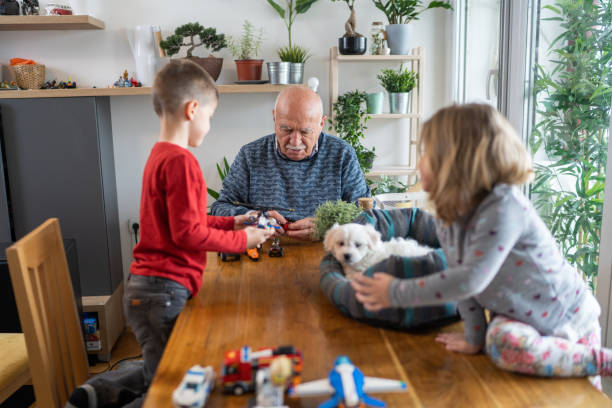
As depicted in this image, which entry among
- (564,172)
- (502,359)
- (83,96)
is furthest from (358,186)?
(83,96)

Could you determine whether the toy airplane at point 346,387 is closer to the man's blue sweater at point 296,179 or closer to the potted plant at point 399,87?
the man's blue sweater at point 296,179

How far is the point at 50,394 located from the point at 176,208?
0.62 m

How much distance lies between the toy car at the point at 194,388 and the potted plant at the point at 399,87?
2.36 meters

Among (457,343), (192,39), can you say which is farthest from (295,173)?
(457,343)

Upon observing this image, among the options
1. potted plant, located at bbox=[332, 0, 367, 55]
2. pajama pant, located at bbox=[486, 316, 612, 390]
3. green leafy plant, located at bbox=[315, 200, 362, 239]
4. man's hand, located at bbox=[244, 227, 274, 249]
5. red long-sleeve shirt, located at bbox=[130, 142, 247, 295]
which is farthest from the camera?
potted plant, located at bbox=[332, 0, 367, 55]

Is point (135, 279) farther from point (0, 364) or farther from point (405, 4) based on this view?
point (405, 4)

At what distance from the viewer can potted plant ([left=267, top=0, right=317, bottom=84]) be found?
293 cm

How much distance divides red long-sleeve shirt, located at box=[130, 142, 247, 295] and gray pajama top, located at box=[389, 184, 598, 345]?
0.50 metres

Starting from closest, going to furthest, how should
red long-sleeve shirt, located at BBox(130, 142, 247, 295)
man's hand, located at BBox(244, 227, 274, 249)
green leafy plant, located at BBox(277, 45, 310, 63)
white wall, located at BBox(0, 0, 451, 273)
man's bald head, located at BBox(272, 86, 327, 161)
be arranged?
red long-sleeve shirt, located at BBox(130, 142, 247, 295), man's hand, located at BBox(244, 227, 274, 249), man's bald head, located at BBox(272, 86, 327, 161), green leafy plant, located at BBox(277, 45, 310, 63), white wall, located at BBox(0, 0, 451, 273)

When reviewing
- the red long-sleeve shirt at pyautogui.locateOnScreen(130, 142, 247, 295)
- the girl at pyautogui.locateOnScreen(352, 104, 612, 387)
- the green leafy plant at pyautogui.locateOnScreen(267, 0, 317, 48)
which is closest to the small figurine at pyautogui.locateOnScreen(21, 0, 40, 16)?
the green leafy plant at pyautogui.locateOnScreen(267, 0, 317, 48)

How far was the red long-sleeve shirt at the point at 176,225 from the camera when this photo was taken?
1.27 meters

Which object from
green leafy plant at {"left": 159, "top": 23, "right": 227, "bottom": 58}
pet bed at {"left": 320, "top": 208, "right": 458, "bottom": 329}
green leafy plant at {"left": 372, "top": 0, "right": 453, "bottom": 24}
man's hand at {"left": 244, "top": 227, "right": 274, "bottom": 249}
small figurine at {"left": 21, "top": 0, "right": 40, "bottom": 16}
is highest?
small figurine at {"left": 21, "top": 0, "right": 40, "bottom": 16}

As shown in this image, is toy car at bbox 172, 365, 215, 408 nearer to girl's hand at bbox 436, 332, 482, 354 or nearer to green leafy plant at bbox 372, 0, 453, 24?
girl's hand at bbox 436, 332, 482, 354

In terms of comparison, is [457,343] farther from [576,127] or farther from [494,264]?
[576,127]
